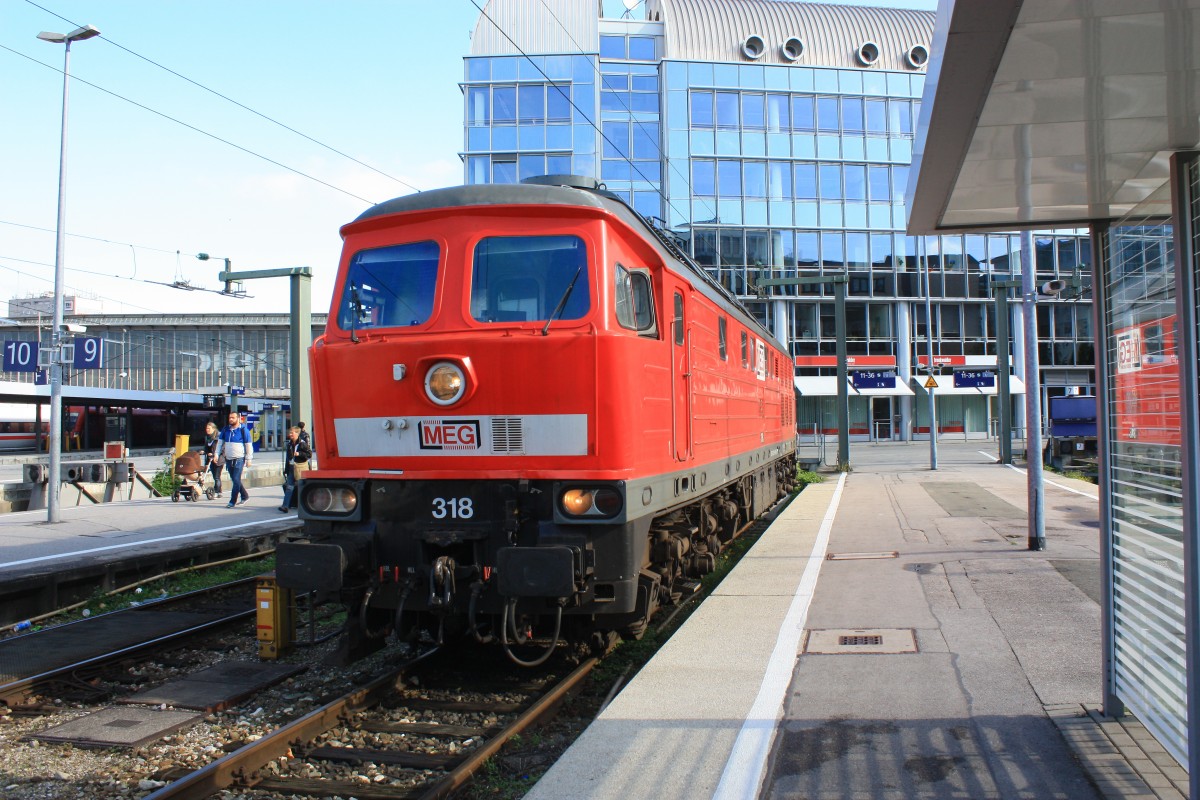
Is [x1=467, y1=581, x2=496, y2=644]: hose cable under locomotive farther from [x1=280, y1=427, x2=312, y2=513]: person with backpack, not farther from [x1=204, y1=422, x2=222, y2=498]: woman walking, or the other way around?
[x1=204, y1=422, x2=222, y2=498]: woman walking

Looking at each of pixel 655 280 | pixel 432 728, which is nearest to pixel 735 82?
pixel 655 280

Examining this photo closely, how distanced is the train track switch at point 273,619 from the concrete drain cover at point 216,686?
0.13 metres

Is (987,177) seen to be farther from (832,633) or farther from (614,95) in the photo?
Answer: (614,95)

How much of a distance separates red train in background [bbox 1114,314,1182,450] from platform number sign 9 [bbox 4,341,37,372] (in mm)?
21447

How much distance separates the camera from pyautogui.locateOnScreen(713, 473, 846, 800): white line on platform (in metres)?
3.99

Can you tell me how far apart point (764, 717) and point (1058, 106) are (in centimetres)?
325

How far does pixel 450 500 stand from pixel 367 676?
164 centimetres

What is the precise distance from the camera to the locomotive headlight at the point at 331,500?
6.17m

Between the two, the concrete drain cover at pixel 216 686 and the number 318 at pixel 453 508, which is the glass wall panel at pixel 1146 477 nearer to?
the number 318 at pixel 453 508

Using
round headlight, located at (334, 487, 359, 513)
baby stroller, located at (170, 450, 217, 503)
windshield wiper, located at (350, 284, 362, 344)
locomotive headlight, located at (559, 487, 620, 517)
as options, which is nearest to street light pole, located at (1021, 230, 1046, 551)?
locomotive headlight, located at (559, 487, 620, 517)

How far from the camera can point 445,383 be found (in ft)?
19.4

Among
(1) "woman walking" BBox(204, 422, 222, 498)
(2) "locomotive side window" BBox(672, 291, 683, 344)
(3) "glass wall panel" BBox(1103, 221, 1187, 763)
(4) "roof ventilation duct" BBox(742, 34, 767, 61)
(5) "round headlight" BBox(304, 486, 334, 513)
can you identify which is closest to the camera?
(3) "glass wall panel" BBox(1103, 221, 1187, 763)

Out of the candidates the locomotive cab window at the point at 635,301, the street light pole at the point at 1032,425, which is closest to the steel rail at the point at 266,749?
the locomotive cab window at the point at 635,301

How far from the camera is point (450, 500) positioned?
19.5ft
